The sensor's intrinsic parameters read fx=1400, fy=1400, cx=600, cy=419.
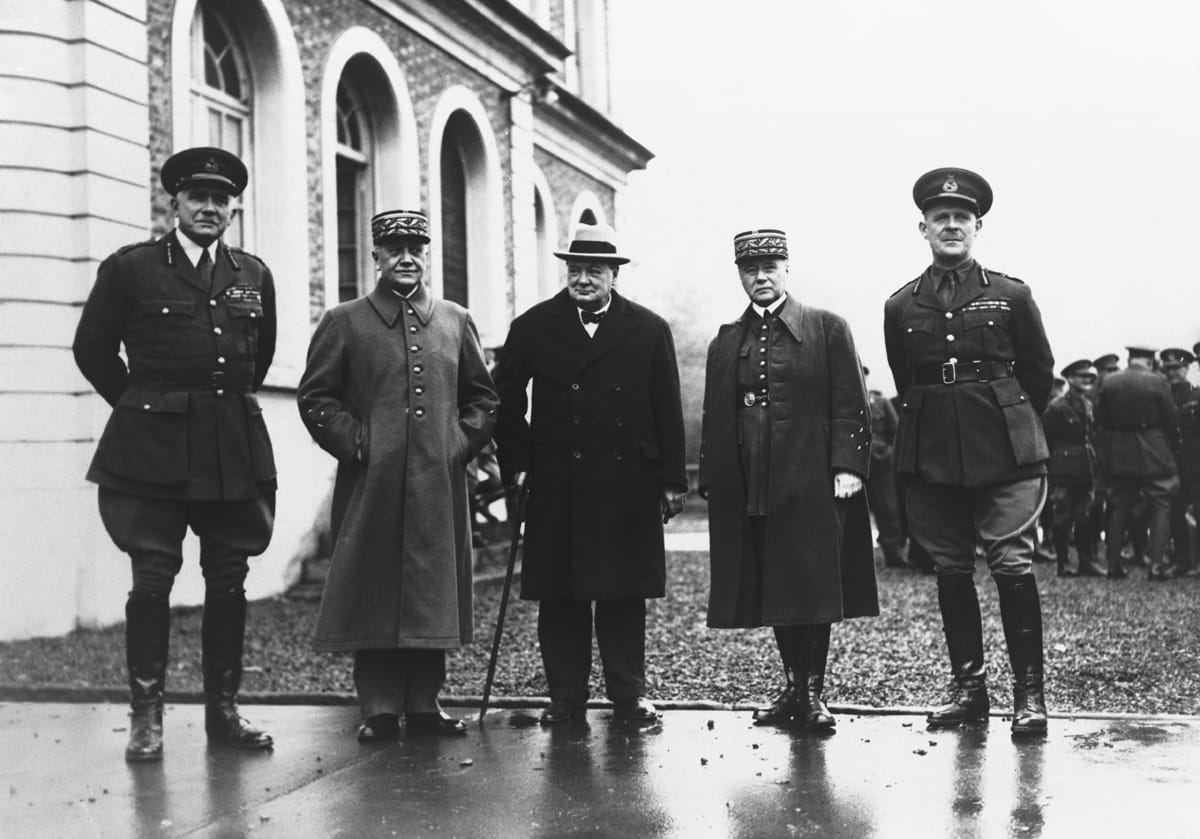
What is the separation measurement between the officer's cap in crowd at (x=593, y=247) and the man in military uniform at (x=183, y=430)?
1.35m

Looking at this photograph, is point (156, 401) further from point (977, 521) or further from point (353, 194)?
point (353, 194)

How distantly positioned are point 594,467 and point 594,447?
9cm

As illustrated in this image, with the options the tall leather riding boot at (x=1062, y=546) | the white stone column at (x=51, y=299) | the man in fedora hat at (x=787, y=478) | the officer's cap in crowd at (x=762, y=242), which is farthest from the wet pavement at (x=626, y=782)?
the tall leather riding boot at (x=1062, y=546)

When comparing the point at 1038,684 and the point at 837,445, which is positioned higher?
the point at 837,445

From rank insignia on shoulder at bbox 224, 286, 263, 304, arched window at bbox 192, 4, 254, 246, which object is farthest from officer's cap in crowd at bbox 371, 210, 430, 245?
arched window at bbox 192, 4, 254, 246

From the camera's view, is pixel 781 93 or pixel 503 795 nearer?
pixel 503 795

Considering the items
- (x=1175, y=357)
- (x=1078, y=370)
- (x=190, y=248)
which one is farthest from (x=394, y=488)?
(x=1175, y=357)

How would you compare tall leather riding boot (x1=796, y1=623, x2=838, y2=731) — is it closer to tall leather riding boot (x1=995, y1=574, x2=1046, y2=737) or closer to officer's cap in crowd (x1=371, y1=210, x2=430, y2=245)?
tall leather riding boot (x1=995, y1=574, x2=1046, y2=737)

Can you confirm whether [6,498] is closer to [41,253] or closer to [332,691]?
[41,253]

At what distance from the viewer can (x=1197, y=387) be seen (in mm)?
13305

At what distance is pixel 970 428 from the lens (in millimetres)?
5621

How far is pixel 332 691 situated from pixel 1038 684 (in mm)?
3427

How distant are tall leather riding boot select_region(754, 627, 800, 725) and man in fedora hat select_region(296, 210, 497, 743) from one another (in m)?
1.27

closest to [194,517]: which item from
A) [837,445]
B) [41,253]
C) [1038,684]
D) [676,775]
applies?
[676,775]
